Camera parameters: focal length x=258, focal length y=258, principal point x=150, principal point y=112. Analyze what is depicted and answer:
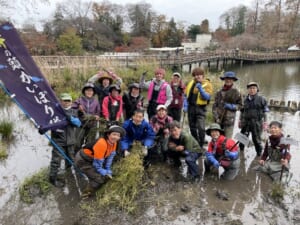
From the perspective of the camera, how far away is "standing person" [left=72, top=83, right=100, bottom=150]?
4.24 metres

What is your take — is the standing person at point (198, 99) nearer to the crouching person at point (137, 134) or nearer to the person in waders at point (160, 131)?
the person in waders at point (160, 131)

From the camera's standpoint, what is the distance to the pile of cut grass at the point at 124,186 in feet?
10.8

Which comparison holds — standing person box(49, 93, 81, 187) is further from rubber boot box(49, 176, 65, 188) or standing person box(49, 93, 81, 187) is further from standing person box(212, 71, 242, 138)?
standing person box(212, 71, 242, 138)

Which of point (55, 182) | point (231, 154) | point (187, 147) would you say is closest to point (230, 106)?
point (231, 154)

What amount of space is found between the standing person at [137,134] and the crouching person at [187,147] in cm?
35

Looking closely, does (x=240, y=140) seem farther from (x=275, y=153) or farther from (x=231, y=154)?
(x=275, y=153)

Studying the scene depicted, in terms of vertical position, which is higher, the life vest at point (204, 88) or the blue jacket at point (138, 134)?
the life vest at point (204, 88)

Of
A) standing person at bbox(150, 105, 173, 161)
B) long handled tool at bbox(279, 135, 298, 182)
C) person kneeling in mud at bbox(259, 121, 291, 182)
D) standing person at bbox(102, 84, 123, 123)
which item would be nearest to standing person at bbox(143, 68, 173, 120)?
standing person at bbox(150, 105, 173, 161)

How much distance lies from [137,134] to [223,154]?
1.37 metres

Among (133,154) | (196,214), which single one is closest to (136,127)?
(133,154)

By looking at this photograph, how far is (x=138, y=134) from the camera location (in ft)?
13.5

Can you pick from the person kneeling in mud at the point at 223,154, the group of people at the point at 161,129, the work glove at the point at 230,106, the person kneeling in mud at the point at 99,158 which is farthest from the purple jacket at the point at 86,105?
the work glove at the point at 230,106

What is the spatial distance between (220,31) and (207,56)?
30.1 meters

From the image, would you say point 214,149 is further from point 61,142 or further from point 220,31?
point 220,31
